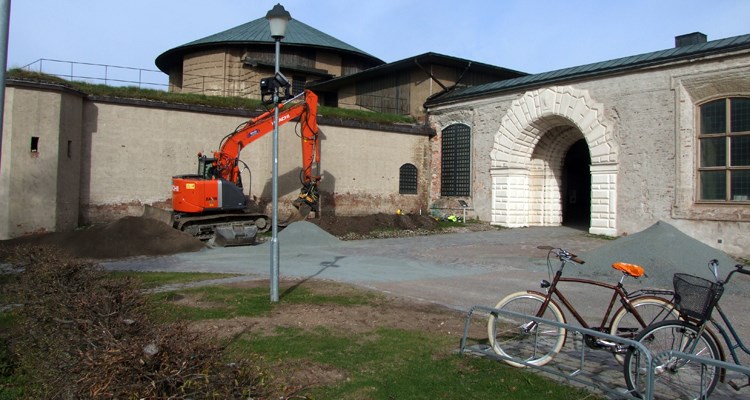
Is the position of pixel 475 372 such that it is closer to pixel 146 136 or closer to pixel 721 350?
pixel 721 350

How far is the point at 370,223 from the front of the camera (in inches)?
838

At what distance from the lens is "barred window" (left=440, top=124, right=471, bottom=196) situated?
24906mm

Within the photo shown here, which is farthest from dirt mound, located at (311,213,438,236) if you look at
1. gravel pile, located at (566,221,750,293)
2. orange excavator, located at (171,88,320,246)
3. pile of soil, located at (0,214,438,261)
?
gravel pile, located at (566,221,750,293)

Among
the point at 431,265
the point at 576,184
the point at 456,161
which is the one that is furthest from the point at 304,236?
the point at 576,184

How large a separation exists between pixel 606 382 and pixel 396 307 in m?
3.73

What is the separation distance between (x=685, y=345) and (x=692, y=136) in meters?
14.6

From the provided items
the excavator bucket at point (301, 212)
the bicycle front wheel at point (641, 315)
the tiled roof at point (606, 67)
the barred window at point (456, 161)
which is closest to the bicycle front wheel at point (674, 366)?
the bicycle front wheel at point (641, 315)

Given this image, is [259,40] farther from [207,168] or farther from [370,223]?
[370,223]

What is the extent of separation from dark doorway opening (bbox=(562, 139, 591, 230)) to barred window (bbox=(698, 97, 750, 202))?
844 centimetres

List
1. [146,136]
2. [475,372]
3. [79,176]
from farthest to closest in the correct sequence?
1. [146,136]
2. [79,176]
3. [475,372]

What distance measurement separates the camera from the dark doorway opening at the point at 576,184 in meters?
26.0

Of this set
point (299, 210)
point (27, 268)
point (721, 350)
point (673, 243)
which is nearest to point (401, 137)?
point (299, 210)

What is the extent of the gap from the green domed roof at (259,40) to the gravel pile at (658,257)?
79.4ft

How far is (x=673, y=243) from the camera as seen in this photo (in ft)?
39.6
